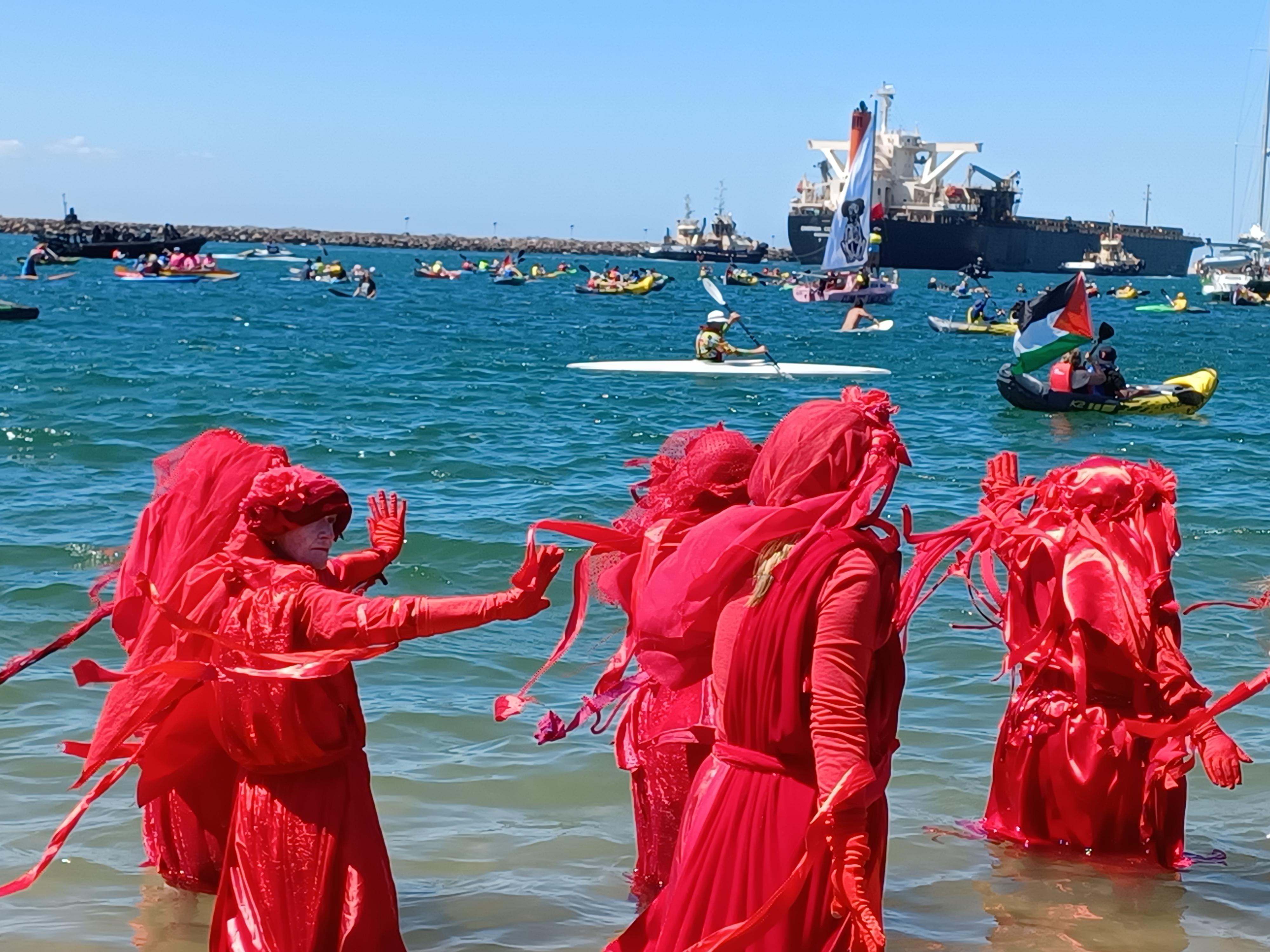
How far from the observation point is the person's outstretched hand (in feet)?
13.0

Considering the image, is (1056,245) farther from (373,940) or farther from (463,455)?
(373,940)

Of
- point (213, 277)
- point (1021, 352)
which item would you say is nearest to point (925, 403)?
point (1021, 352)

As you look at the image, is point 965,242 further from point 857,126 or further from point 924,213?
point 857,126

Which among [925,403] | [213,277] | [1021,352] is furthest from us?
[213,277]

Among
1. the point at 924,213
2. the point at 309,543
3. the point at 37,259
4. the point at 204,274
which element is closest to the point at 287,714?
the point at 309,543

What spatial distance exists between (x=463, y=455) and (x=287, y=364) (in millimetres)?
11447

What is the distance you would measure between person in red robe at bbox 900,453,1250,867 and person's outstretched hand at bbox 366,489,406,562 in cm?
140

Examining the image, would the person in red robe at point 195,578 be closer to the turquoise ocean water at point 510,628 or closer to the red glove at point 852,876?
the turquoise ocean water at point 510,628

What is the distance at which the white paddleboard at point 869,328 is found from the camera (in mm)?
41375

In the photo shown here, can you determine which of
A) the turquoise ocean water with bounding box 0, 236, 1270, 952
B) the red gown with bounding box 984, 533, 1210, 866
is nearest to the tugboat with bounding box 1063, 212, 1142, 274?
the turquoise ocean water with bounding box 0, 236, 1270, 952

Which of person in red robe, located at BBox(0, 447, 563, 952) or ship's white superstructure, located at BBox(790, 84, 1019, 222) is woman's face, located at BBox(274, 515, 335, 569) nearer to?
person in red robe, located at BBox(0, 447, 563, 952)

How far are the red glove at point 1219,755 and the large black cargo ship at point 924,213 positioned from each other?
315 feet

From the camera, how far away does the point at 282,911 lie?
3.41 m

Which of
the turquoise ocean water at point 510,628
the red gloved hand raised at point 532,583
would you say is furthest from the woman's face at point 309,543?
A: the turquoise ocean water at point 510,628
